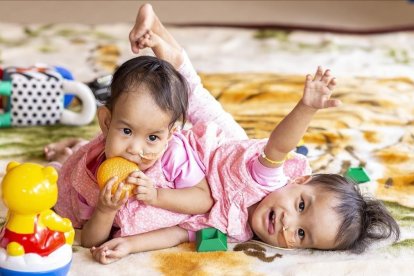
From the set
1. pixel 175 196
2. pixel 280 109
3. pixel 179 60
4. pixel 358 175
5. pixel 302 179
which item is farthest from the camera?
pixel 280 109

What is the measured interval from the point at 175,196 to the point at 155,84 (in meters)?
0.22

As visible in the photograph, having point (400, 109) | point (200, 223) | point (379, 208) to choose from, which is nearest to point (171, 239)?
point (200, 223)

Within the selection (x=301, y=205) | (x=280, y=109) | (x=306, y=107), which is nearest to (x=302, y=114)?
(x=306, y=107)

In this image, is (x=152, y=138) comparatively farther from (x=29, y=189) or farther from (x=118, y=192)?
(x=29, y=189)

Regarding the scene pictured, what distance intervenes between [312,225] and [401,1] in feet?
8.04

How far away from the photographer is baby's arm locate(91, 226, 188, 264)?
1269 mm

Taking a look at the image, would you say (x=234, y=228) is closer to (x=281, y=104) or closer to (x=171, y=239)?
(x=171, y=239)

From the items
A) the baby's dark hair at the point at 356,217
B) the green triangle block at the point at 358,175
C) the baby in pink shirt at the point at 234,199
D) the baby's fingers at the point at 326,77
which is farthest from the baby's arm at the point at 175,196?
the green triangle block at the point at 358,175

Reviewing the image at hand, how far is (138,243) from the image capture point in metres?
1.31

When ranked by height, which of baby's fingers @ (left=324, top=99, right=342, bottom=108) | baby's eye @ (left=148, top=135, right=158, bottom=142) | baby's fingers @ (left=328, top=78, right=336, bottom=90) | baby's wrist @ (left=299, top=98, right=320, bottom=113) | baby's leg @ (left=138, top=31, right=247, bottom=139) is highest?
baby's fingers @ (left=328, top=78, right=336, bottom=90)

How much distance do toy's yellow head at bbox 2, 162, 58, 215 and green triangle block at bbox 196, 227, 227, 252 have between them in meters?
0.35

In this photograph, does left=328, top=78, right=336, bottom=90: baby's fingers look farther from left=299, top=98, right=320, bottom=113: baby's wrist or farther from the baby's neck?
the baby's neck

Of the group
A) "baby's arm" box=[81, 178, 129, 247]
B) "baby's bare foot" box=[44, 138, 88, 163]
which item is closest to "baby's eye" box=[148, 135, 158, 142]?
"baby's arm" box=[81, 178, 129, 247]

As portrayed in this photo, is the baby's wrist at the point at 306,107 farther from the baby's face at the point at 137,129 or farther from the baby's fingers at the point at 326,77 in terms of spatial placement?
the baby's face at the point at 137,129
